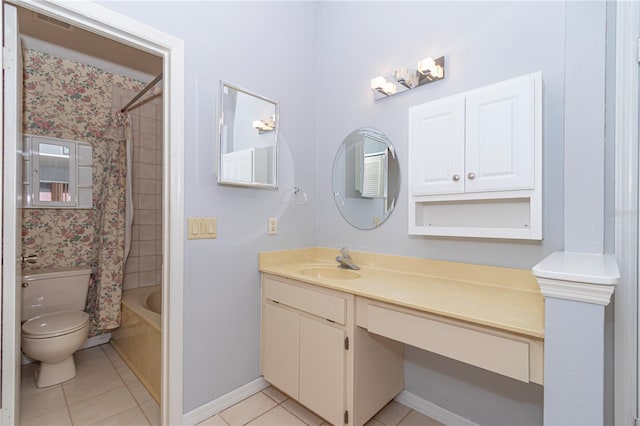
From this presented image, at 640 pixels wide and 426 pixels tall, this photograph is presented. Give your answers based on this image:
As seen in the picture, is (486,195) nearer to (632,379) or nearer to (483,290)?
(483,290)

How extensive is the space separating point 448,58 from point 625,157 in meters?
0.95

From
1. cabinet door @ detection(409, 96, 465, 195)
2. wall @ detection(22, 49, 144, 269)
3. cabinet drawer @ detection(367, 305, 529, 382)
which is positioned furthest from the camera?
wall @ detection(22, 49, 144, 269)

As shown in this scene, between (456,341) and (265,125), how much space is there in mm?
1629

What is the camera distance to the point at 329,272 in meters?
1.97

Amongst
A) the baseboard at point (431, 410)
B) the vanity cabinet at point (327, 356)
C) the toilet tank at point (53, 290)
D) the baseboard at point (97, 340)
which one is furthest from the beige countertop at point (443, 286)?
the baseboard at point (97, 340)

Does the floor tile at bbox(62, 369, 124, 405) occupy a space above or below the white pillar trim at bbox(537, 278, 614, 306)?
below

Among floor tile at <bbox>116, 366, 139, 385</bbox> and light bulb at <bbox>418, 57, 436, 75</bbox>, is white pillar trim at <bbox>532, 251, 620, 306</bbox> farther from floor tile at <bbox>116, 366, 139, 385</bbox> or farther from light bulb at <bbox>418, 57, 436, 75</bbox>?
floor tile at <bbox>116, 366, 139, 385</bbox>

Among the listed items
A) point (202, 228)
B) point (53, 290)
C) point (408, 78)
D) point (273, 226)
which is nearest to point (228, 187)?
point (202, 228)

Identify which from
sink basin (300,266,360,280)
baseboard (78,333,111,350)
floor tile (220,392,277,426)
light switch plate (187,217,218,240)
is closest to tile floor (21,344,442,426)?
floor tile (220,392,277,426)

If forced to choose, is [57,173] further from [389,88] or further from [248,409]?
[389,88]

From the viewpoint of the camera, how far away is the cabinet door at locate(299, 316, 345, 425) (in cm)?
A: 143

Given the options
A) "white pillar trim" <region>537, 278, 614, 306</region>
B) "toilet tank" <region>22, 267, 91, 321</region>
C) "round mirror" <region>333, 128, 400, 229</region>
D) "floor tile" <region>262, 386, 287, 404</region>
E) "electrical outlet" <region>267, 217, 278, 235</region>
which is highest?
"round mirror" <region>333, 128, 400, 229</region>

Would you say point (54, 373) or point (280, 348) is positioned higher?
point (280, 348)

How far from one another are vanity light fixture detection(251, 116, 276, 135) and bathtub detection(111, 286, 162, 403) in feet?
4.62
